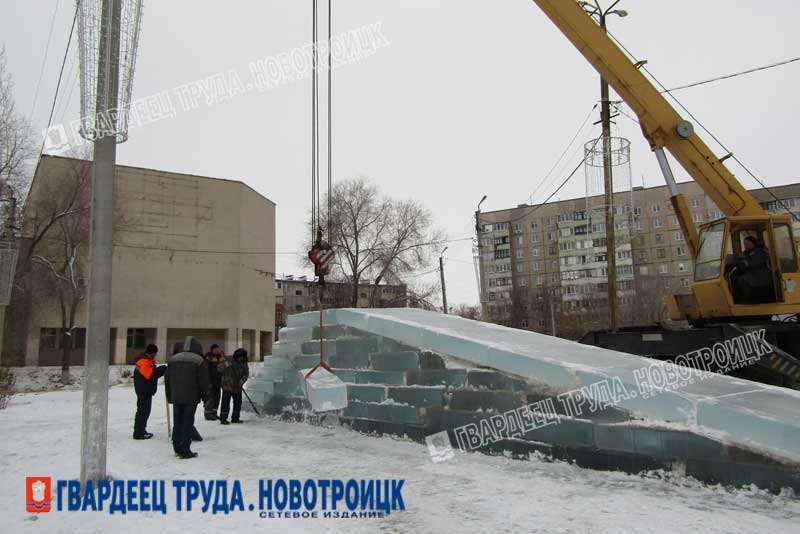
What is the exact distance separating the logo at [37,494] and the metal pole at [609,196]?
46.8 feet

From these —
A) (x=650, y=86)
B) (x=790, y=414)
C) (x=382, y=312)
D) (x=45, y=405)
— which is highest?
(x=650, y=86)

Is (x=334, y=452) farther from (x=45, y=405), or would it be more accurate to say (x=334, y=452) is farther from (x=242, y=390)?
(x=45, y=405)

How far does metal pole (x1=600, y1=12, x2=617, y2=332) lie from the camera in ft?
53.9

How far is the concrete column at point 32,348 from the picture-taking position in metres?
34.6

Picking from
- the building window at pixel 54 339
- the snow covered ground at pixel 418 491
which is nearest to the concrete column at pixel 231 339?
the building window at pixel 54 339

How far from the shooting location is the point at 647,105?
11.4 meters

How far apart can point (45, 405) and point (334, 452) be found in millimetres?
11652

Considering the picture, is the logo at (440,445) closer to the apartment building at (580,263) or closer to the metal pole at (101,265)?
the metal pole at (101,265)

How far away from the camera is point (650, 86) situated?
1144 cm

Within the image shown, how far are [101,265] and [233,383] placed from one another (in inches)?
189

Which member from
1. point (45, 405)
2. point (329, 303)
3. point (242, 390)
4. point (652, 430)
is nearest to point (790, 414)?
point (652, 430)

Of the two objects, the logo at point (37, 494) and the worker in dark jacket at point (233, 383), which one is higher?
the worker in dark jacket at point (233, 383)

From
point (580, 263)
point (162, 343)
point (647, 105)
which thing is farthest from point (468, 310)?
point (647, 105)

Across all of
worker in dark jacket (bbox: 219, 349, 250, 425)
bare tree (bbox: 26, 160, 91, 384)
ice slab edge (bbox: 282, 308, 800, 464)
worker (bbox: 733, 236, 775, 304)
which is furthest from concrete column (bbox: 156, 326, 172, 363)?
worker (bbox: 733, 236, 775, 304)
